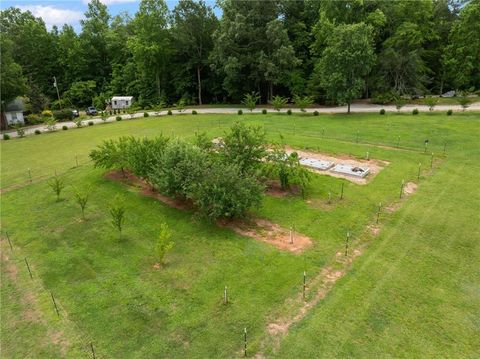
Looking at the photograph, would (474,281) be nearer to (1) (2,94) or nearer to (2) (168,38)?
(1) (2,94)

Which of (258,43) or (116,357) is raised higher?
(258,43)

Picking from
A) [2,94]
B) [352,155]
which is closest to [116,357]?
[352,155]

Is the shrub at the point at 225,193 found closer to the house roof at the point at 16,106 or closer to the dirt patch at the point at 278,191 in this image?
the dirt patch at the point at 278,191

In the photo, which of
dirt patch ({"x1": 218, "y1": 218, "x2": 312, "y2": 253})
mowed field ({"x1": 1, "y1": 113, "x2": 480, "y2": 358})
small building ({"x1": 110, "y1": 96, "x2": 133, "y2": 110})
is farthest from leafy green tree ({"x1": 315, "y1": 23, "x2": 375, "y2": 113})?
small building ({"x1": 110, "y1": 96, "x2": 133, "y2": 110})

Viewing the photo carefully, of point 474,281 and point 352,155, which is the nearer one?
point 474,281

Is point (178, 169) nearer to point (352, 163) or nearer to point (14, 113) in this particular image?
point (352, 163)

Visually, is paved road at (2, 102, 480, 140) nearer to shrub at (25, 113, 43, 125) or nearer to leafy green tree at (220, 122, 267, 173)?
shrub at (25, 113, 43, 125)
